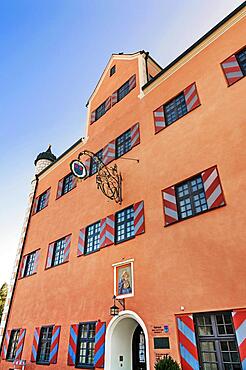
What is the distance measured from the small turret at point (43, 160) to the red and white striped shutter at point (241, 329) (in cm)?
1607

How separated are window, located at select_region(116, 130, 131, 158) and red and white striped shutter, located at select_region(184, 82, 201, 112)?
10.3ft

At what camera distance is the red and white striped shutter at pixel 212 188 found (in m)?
7.22

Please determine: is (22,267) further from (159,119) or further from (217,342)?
(217,342)

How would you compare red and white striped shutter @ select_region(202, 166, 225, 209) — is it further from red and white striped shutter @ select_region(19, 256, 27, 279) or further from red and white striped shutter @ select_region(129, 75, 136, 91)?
red and white striped shutter @ select_region(19, 256, 27, 279)

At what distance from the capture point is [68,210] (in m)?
13.5

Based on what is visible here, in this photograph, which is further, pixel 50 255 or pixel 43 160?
pixel 43 160

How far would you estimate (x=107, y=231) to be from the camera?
1034 cm

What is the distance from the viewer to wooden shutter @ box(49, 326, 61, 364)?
10058mm

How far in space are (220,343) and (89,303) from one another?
511cm

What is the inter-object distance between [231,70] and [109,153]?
6.08 meters

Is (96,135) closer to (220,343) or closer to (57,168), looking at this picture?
(57,168)

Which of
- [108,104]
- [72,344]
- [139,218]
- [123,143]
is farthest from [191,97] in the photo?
[72,344]

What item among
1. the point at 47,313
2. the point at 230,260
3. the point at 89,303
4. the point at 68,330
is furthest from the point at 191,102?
the point at 47,313

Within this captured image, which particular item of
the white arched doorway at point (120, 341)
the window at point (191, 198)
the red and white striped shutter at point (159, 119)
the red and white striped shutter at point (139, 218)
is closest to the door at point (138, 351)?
the white arched doorway at point (120, 341)
